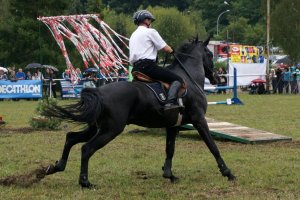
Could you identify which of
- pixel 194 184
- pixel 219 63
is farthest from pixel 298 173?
pixel 219 63

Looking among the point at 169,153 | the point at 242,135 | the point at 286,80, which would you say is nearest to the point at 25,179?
the point at 169,153

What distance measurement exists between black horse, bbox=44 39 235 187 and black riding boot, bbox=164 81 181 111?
128 millimetres

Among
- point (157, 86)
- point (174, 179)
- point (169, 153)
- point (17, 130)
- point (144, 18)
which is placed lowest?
point (17, 130)

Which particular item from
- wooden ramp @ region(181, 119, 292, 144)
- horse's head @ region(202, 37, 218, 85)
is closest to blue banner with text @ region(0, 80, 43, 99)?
wooden ramp @ region(181, 119, 292, 144)

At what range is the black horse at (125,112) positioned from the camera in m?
8.29

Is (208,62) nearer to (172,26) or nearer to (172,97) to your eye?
(172,97)

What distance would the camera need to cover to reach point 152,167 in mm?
10117

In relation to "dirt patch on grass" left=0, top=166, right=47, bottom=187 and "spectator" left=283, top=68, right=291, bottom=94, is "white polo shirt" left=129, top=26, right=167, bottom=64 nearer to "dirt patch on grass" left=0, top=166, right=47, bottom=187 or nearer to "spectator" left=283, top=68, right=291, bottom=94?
"dirt patch on grass" left=0, top=166, right=47, bottom=187

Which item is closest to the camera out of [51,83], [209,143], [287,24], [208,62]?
[209,143]

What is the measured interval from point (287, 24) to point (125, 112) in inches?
1701

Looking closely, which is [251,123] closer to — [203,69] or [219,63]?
[203,69]

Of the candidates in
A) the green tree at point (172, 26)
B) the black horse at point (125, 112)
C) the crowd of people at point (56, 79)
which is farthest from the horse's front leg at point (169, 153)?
the green tree at point (172, 26)

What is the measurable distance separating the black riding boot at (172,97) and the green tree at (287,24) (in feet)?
139

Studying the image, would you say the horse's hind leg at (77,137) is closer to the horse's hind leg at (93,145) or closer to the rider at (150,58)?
the horse's hind leg at (93,145)
